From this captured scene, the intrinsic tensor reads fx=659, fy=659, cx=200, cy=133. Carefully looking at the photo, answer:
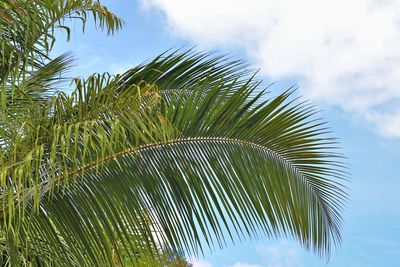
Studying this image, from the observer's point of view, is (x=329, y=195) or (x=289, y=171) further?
(x=329, y=195)

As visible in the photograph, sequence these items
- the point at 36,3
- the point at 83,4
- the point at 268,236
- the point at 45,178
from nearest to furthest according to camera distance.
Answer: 1. the point at 45,178
2. the point at 268,236
3. the point at 36,3
4. the point at 83,4

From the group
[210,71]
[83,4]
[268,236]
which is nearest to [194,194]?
[268,236]

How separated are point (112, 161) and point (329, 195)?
143cm

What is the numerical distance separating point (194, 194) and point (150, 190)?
0.24m

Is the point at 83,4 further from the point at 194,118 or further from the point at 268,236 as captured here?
the point at 268,236

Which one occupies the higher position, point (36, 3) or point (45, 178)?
point (36, 3)

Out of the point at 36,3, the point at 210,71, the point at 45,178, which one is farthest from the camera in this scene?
the point at 210,71

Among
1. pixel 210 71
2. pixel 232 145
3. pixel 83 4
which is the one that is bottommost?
pixel 232 145

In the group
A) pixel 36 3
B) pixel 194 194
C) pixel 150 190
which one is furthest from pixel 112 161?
pixel 36 3

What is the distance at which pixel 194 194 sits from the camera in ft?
11.6

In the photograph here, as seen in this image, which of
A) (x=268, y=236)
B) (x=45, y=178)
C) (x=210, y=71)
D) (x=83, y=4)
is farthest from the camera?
(x=83, y=4)

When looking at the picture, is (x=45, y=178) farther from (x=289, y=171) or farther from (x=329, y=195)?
(x=329, y=195)

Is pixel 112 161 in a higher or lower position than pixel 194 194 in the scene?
higher

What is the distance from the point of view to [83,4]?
5.17 m
